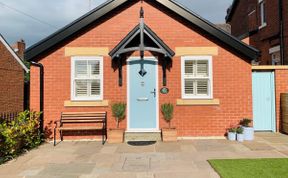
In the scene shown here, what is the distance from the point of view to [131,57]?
984 centimetres

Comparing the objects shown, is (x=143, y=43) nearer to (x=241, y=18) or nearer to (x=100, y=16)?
(x=100, y=16)

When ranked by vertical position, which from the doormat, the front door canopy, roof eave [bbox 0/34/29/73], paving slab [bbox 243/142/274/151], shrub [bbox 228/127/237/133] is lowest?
the doormat

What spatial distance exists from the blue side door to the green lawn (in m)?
4.28

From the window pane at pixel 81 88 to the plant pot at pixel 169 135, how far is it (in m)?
3.02

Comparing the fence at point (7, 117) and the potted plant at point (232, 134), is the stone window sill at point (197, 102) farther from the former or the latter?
the fence at point (7, 117)

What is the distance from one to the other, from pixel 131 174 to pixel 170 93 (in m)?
4.42

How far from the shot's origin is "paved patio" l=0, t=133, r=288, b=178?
236 inches

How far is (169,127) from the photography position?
383 inches

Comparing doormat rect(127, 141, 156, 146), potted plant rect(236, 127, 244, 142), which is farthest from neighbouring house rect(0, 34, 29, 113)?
potted plant rect(236, 127, 244, 142)

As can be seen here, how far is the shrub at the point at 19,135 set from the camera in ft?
23.6

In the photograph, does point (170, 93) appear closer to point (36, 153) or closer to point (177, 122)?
point (177, 122)

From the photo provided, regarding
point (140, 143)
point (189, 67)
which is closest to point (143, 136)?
point (140, 143)

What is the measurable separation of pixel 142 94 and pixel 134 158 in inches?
119

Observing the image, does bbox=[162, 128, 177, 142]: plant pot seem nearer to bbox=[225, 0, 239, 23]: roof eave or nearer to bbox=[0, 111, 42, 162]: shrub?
bbox=[0, 111, 42, 162]: shrub
